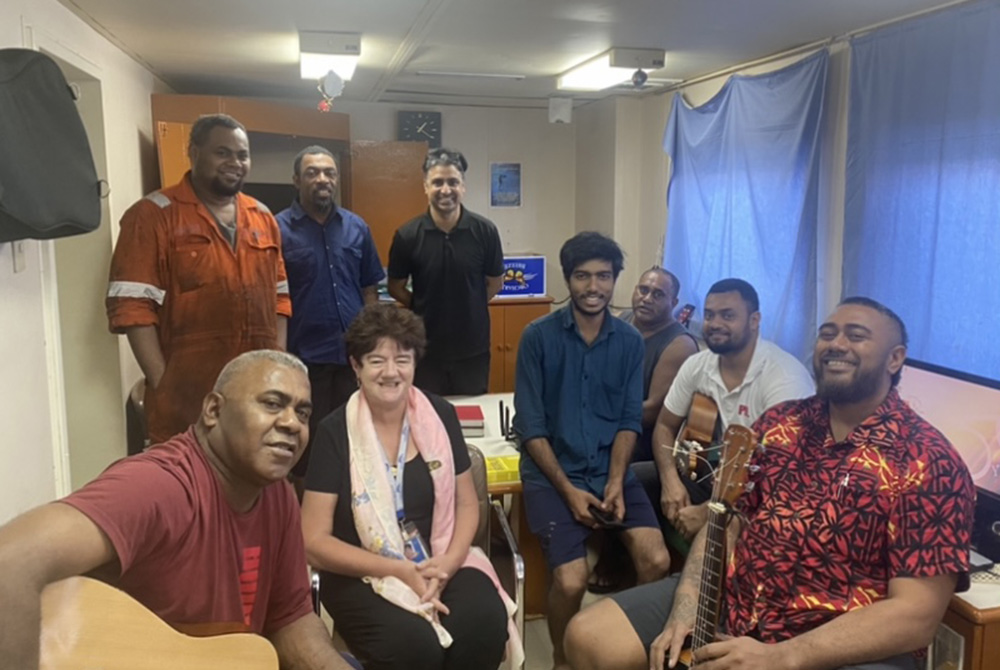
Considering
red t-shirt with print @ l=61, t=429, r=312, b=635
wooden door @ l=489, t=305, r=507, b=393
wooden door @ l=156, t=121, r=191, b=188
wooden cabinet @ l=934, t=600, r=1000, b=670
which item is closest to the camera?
red t-shirt with print @ l=61, t=429, r=312, b=635

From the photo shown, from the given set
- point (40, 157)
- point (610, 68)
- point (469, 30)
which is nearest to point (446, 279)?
point (469, 30)

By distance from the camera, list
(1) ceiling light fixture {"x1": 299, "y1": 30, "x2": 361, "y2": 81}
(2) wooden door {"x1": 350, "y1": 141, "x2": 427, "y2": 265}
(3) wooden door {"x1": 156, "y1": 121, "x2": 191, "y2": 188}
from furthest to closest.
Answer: (2) wooden door {"x1": 350, "y1": 141, "x2": 427, "y2": 265} → (3) wooden door {"x1": 156, "y1": 121, "x2": 191, "y2": 188} → (1) ceiling light fixture {"x1": 299, "y1": 30, "x2": 361, "y2": 81}

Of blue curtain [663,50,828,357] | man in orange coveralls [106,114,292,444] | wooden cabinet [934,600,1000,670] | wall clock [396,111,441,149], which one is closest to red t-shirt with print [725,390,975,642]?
wooden cabinet [934,600,1000,670]

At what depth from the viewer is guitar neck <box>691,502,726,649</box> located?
6.11 feet

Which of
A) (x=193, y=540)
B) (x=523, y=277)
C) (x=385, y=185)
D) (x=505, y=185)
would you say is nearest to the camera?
(x=193, y=540)

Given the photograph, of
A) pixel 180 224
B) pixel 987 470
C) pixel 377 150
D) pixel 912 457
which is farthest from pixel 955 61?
pixel 377 150

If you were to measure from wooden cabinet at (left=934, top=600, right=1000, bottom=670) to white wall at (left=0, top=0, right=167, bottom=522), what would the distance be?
2.47 m

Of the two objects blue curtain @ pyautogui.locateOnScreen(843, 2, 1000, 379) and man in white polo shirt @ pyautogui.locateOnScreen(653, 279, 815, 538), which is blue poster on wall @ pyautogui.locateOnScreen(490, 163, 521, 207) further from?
man in white polo shirt @ pyautogui.locateOnScreen(653, 279, 815, 538)

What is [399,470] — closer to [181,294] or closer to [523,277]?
[181,294]

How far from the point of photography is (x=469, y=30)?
A: 3.15 m

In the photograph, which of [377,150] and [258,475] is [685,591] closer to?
[258,475]

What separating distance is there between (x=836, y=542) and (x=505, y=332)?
3.71 metres

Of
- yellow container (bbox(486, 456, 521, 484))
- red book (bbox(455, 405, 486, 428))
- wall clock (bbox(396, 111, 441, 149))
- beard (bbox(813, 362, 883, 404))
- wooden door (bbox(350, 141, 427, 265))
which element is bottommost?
yellow container (bbox(486, 456, 521, 484))

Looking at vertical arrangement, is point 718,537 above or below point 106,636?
below
